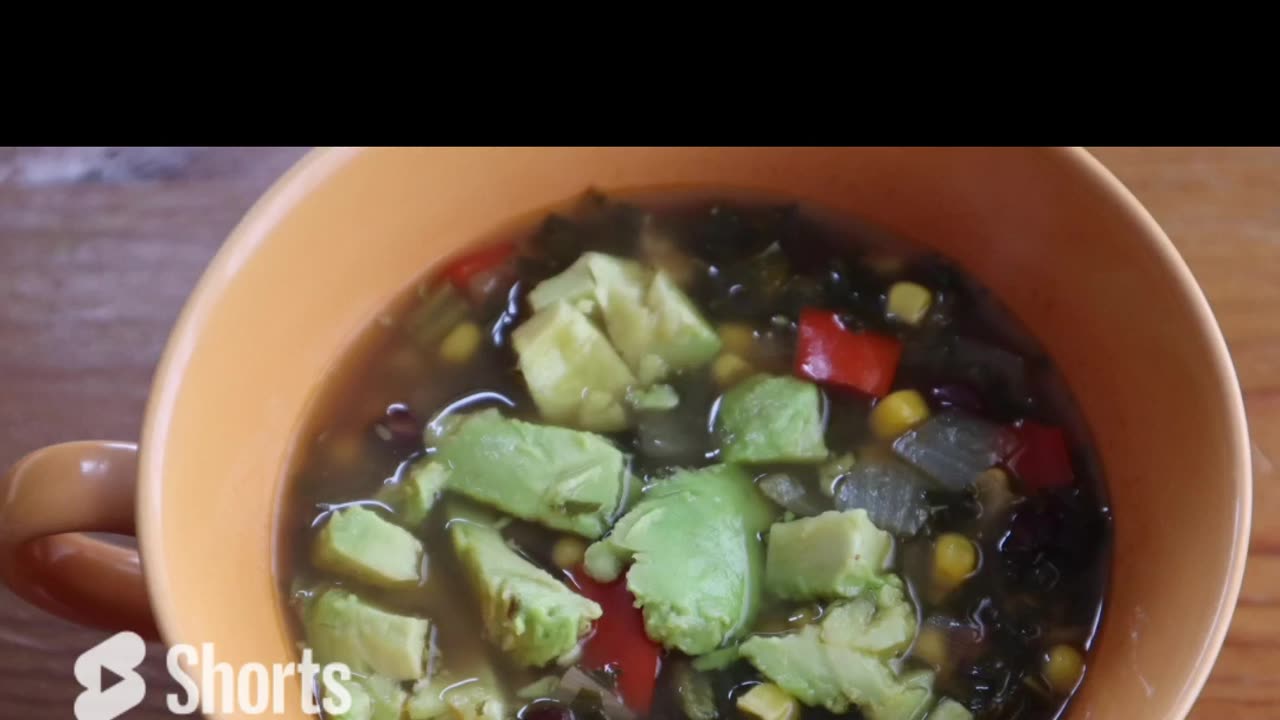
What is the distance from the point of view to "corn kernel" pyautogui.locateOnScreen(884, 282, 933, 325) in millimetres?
1482

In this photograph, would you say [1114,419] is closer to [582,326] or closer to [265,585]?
[582,326]

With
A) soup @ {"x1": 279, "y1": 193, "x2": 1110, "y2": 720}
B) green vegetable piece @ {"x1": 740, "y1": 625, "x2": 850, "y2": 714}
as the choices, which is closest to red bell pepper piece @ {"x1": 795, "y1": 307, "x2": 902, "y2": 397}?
soup @ {"x1": 279, "y1": 193, "x2": 1110, "y2": 720}

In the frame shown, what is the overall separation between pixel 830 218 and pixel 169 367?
92cm

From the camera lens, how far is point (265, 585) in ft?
4.29

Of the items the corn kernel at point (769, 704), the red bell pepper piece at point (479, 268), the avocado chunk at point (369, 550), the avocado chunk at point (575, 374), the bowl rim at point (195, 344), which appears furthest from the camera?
the red bell pepper piece at point (479, 268)

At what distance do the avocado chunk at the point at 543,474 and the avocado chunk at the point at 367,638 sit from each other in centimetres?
18

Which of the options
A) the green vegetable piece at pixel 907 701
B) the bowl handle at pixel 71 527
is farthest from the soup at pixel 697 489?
the bowl handle at pixel 71 527

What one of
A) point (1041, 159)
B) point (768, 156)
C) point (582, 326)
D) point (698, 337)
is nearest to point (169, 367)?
point (582, 326)

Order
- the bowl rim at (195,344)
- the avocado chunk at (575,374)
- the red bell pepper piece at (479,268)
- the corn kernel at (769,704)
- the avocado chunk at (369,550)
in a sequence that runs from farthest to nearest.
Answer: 1. the red bell pepper piece at (479,268)
2. the avocado chunk at (575,374)
3. the avocado chunk at (369,550)
4. the corn kernel at (769,704)
5. the bowl rim at (195,344)

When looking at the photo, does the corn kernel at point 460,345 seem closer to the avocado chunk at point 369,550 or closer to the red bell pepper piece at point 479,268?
the red bell pepper piece at point 479,268

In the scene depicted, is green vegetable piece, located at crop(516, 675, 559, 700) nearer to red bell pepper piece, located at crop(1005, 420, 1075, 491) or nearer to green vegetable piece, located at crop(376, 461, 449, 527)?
green vegetable piece, located at crop(376, 461, 449, 527)

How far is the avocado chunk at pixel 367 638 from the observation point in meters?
1.23

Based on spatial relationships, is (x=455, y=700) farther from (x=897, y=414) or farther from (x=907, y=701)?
(x=897, y=414)
